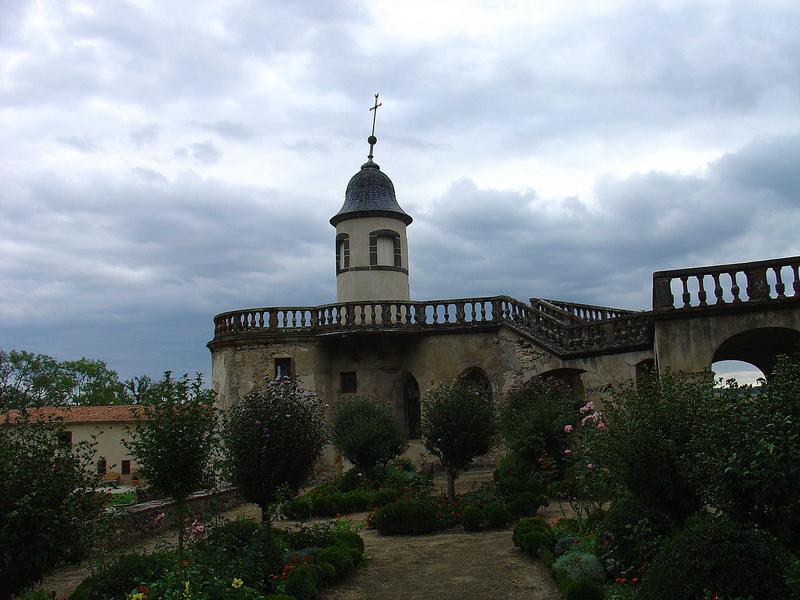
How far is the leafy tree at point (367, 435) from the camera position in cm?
2284

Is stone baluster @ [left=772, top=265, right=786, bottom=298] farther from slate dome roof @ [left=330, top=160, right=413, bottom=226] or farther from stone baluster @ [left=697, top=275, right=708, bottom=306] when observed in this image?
slate dome roof @ [left=330, top=160, right=413, bottom=226]

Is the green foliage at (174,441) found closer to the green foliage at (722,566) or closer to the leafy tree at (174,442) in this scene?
the leafy tree at (174,442)

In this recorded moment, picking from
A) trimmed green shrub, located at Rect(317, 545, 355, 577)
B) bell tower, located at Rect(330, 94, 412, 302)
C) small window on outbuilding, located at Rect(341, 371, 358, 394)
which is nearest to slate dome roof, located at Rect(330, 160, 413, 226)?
bell tower, located at Rect(330, 94, 412, 302)

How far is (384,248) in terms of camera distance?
31.4m

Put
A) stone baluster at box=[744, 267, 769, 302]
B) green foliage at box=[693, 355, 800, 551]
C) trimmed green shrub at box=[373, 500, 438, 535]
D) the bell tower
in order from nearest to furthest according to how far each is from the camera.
A: green foliage at box=[693, 355, 800, 551]
stone baluster at box=[744, 267, 769, 302]
trimmed green shrub at box=[373, 500, 438, 535]
the bell tower

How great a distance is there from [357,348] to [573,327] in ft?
29.9

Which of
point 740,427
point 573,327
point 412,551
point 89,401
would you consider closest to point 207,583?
point 412,551

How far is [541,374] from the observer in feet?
81.5

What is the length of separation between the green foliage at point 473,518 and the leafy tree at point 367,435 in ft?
21.6

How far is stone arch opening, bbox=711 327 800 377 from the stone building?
9cm

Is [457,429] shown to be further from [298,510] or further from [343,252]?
[343,252]

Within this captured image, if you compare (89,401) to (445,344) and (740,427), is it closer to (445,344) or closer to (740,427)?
(445,344)

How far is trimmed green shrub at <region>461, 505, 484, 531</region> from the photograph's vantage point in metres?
16.5

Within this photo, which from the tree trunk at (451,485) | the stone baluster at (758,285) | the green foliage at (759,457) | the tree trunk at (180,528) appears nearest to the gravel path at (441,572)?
the tree trunk at (180,528)
